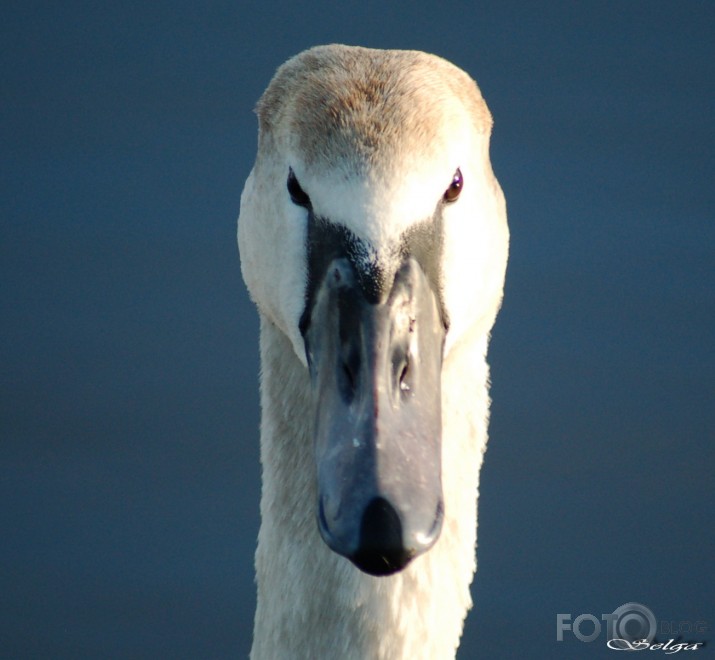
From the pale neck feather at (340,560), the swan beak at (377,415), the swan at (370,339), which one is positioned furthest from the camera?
the pale neck feather at (340,560)

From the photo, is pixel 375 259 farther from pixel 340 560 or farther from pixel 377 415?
pixel 340 560

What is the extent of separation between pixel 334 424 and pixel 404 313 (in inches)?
9.1

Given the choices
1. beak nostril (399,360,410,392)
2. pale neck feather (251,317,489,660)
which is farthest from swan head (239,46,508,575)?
pale neck feather (251,317,489,660)

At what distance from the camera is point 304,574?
2.71 m

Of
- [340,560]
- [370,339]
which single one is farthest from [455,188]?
[340,560]

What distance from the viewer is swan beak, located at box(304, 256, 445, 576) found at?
2.05m

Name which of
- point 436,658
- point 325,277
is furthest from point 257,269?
point 436,658

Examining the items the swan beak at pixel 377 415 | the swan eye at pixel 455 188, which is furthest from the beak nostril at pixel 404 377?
the swan eye at pixel 455 188

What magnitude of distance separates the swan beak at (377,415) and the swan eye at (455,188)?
23cm

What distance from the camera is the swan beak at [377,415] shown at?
2.05 metres

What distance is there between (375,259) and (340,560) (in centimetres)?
68

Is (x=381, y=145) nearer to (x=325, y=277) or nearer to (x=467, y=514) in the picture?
(x=325, y=277)

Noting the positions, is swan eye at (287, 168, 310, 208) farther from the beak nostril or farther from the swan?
the beak nostril

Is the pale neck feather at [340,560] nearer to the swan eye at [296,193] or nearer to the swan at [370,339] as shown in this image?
the swan at [370,339]
